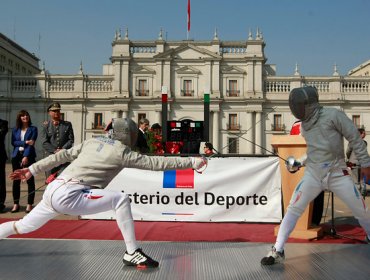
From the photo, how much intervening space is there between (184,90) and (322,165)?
135ft

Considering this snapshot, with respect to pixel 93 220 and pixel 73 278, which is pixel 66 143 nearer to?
pixel 93 220

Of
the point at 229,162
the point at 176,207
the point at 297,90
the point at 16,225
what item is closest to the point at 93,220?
the point at 176,207

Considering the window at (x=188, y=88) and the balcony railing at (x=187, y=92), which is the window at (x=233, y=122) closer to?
the balcony railing at (x=187, y=92)

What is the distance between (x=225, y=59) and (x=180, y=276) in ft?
140

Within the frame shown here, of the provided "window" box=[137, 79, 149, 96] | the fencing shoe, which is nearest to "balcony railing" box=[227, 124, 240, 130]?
"window" box=[137, 79, 149, 96]

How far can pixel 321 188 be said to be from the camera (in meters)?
3.73

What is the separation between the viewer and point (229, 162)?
6.34m

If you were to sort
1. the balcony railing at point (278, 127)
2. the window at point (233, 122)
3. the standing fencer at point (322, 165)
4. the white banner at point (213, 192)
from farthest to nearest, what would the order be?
the window at point (233, 122) → the balcony railing at point (278, 127) → the white banner at point (213, 192) → the standing fencer at point (322, 165)

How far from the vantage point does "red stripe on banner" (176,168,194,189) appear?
6.32m

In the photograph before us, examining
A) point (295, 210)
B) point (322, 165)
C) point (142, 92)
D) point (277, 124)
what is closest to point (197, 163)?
point (295, 210)

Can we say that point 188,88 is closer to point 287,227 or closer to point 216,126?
point 216,126

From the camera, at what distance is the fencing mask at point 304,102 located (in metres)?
3.79

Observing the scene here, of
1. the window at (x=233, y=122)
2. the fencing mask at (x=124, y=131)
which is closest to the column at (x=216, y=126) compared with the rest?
the window at (x=233, y=122)

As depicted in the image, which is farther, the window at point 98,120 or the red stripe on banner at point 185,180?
the window at point 98,120
